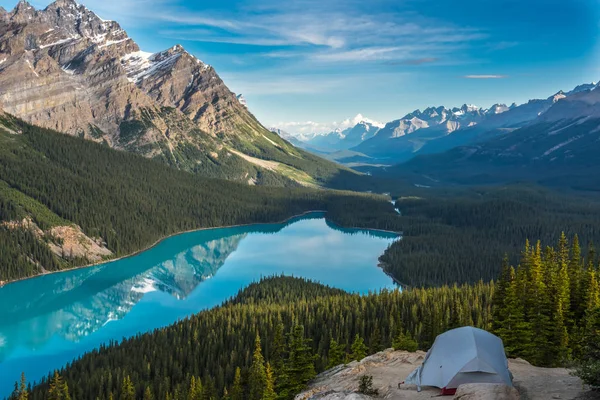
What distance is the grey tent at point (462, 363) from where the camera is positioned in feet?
138

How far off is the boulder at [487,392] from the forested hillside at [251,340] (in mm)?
28291

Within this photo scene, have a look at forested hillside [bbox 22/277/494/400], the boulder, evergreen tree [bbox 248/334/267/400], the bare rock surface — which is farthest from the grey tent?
evergreen tree [bbox 248/334/267/400]

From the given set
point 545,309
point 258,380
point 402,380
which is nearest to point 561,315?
point 545,309

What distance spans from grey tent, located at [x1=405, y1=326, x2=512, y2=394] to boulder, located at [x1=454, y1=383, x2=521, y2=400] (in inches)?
318

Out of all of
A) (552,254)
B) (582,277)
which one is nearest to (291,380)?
(582,277)

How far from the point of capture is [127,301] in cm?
16225

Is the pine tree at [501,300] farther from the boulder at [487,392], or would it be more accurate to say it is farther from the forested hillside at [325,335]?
the boulder at [487,392]

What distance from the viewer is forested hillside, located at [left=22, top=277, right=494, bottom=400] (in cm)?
7819

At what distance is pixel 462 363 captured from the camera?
42.7 metres

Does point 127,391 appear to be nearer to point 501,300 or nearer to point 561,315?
point 501,300

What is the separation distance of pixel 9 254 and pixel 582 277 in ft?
586

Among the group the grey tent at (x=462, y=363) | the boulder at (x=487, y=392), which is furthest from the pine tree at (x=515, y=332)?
the boulder at (x=487, y=392)

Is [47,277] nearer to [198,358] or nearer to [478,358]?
[198,358]

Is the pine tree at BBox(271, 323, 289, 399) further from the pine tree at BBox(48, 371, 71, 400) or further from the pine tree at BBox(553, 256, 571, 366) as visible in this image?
the pine tree at BBox(553, 256, 571, 366)
